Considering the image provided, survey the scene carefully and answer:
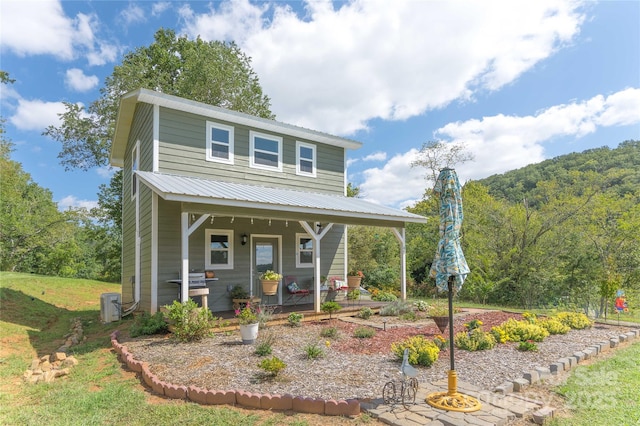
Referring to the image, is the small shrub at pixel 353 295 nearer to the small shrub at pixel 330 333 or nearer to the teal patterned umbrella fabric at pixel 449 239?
the small shrub at pixel 330 333

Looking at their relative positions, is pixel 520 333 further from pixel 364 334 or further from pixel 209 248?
pixel 209 248

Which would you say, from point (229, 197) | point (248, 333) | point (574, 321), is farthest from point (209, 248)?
point (574, 321)

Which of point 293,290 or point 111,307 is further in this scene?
point 293,290

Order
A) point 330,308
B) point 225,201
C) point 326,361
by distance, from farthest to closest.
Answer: point 330,308, point 225,201, point 326,361

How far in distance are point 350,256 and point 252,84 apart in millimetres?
13943

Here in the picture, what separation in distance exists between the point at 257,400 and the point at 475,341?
432 centimetres

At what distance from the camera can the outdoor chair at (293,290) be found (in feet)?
37.0

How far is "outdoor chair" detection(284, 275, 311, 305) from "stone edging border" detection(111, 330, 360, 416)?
6.37 meters

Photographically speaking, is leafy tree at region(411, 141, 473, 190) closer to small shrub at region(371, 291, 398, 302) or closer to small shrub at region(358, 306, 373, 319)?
small shrub at region(371, 291, 398, 302)

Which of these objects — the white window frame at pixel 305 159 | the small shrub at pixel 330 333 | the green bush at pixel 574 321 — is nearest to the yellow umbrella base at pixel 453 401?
the small shrub at pixel 330 333

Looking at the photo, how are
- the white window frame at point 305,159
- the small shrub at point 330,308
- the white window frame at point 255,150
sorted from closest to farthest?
the small shrub at point 330,308, the white window frame at point 255,150, the white window frame at point 305,159

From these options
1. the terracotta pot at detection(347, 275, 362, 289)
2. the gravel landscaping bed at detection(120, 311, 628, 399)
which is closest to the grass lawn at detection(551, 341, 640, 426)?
the gravel landscaping bed at detection(120, 311, 628, 399)

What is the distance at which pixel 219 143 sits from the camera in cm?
1109

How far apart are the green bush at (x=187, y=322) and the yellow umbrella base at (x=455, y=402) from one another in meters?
4.64
